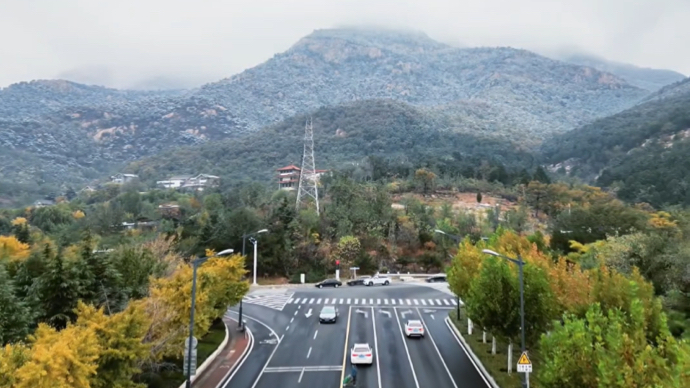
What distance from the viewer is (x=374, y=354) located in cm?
3209

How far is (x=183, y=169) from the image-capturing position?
152750 millimetres

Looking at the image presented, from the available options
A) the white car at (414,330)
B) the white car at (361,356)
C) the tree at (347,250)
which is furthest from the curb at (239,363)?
the tree at (347,250)

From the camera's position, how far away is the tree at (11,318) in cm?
2359

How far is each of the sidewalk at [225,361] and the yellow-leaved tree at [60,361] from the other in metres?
9.80

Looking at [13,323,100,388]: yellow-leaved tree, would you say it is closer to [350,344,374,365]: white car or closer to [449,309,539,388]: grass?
[350,344,374,365]: white car

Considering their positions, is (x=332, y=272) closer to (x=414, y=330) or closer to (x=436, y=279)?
(x=436, y=279)

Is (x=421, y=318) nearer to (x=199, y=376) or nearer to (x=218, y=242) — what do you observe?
(x=199, y=376)

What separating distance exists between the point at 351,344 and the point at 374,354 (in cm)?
270

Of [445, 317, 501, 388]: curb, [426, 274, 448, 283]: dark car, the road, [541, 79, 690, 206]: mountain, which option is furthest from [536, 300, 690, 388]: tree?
[541, 79, 690, 206]: mountain

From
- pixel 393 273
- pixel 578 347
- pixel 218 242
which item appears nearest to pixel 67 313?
pixel 578 347

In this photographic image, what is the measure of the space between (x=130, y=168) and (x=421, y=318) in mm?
141190

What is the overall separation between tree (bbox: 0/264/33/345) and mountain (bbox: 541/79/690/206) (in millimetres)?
96449

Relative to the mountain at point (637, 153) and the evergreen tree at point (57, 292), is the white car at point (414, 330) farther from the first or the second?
the mountain at point (637, 153)

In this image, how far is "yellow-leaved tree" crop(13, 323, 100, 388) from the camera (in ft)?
49.7
